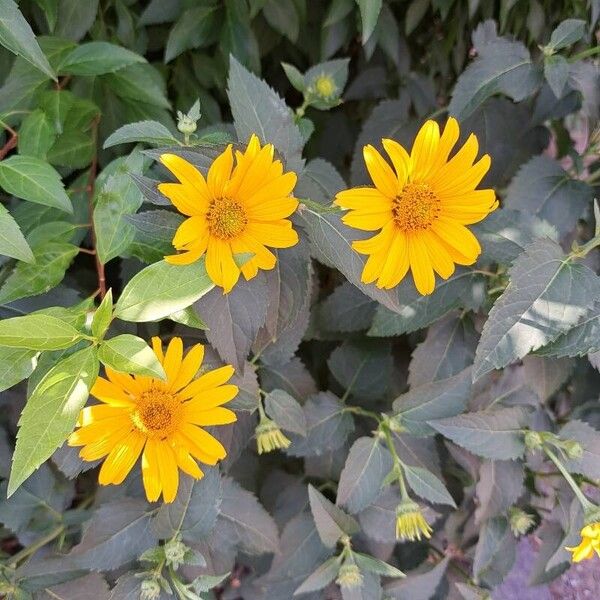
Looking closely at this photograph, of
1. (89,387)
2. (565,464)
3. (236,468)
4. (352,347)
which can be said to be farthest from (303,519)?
(89,387)

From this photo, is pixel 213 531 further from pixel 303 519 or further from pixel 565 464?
pixel 565 464

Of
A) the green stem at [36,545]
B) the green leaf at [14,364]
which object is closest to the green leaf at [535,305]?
the green leaf at [14,364]

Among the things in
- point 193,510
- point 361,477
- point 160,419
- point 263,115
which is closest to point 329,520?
point 361,477

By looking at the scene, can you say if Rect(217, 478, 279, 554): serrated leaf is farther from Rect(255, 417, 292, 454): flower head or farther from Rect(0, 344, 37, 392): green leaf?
Rect(0, 344, 37, 392): green leaf

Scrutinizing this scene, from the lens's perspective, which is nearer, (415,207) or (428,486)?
(415,207)

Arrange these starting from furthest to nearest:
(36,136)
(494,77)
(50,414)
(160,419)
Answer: (494,77)
(36,136)
(160,419)
(50,414)

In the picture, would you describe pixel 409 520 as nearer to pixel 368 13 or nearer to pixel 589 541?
pixel 589 541

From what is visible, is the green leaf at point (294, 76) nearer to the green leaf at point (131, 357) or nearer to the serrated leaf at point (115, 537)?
the green leaf at point (131, 357)

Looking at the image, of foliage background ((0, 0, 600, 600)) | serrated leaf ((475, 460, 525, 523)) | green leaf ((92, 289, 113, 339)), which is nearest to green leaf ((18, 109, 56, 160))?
foliage background ((0, 0, 600, 600))
